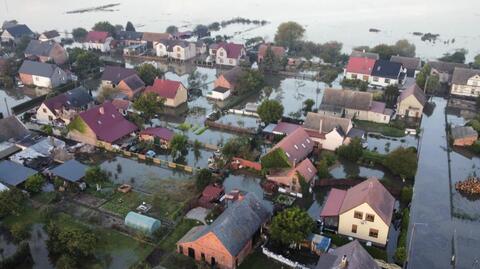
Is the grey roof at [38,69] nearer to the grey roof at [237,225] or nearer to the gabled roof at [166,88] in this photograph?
the gabled roof at [166,88]

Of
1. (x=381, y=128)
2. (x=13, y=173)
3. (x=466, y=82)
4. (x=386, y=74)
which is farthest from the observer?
(x=386, y=74)

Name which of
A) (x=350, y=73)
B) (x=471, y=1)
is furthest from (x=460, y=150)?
(x=471, y=1)

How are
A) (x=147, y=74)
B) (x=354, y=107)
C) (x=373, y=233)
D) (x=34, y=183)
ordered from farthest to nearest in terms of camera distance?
(x=147, y=74) → (x=354, y=107) → (x=34, y=183) → (x=373, y=233)

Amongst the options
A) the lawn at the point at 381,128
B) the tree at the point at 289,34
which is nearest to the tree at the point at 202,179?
the lawn at the point at 381,128

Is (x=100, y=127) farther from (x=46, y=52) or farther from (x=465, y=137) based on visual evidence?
(x=465, y=137)

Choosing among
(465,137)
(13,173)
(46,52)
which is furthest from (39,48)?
→ (465,137)

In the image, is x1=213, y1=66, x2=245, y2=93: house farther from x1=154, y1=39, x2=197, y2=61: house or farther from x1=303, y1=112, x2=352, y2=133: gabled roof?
x1=154, y1=39, x2=197, y2=61: house
